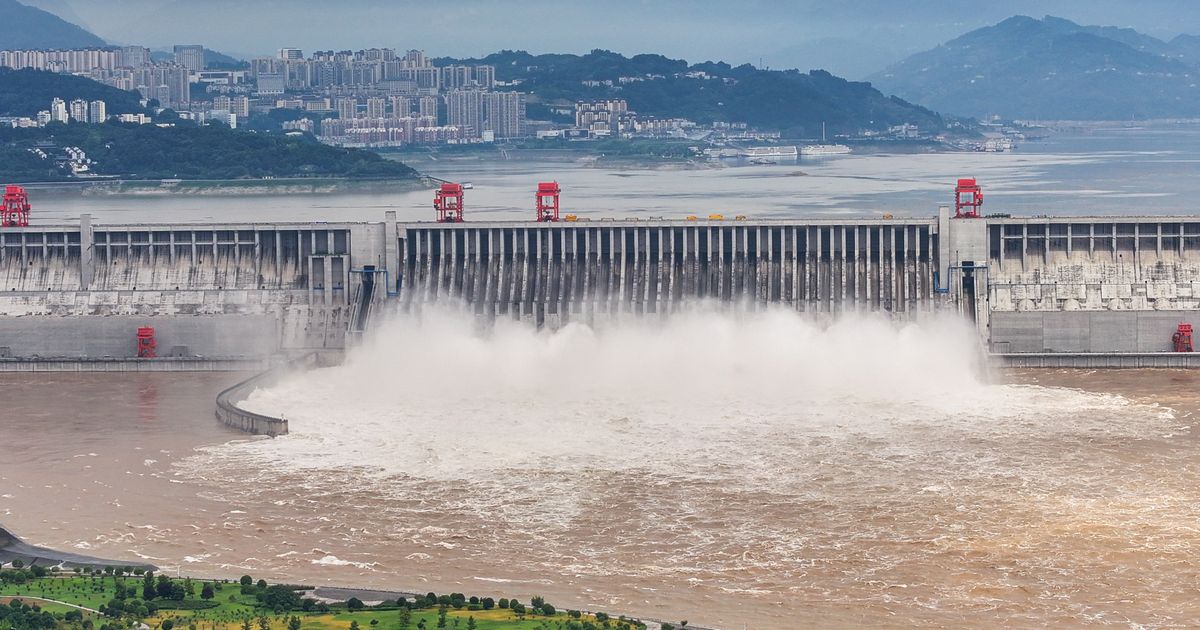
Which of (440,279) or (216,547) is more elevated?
(440,279)

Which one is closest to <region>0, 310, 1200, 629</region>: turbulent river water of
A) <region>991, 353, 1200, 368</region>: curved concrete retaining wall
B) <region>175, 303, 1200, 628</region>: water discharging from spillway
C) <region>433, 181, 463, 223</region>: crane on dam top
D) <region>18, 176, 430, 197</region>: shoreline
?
<region>175, 303, 1200, 628</region>: water discharging from spillway

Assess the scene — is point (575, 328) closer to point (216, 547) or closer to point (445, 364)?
point (445, 364)

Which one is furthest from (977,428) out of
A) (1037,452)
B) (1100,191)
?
(1100,191)

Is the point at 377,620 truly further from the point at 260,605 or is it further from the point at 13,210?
the point at 13,210

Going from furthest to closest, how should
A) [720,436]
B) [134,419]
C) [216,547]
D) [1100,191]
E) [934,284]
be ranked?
[1100,191] → [934,284] → [134,419] → [720,436] → [216,547]

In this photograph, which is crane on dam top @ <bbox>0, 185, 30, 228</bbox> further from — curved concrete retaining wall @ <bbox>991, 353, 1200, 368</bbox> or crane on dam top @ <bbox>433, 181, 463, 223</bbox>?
curved concrete retaining wall @ <bbox>991, 353, 1200, 368</bbox>

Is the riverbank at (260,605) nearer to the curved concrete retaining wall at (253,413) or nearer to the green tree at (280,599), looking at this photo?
the green tree at (280,599)

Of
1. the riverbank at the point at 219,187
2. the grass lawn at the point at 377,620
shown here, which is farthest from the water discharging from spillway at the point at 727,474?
the riverbank at the point at 219,187
